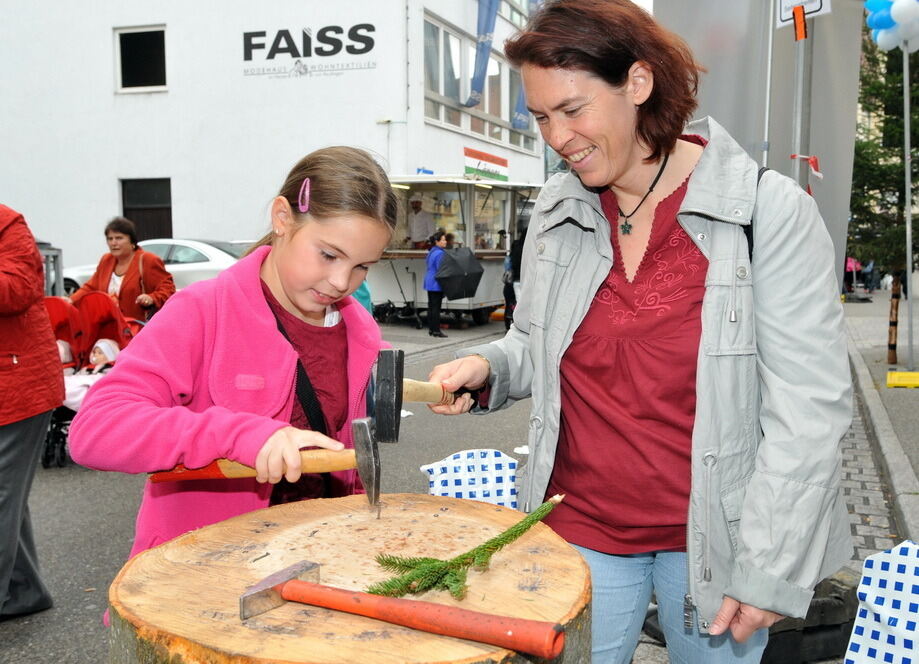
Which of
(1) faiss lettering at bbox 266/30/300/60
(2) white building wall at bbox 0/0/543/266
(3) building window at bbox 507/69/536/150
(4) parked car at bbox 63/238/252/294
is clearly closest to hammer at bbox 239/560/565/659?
(4) parked car at bbox 63/238/252/294

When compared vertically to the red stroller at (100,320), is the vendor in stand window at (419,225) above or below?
above

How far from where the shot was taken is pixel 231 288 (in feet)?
6.90

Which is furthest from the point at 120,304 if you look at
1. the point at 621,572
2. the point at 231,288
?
the point at 621,572

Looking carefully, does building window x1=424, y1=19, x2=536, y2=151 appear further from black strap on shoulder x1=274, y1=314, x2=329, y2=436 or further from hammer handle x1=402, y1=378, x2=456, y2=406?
black strap on shoulder x1=274, y1=314, x2=329, y2=436

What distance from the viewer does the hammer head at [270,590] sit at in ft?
4.70

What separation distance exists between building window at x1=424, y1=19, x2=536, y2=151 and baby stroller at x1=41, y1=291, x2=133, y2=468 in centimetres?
1396

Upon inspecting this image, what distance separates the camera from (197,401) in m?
2.06

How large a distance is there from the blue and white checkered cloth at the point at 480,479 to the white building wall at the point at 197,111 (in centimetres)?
1616

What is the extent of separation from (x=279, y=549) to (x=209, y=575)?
0.59 ft

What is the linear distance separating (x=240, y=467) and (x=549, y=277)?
87 cm

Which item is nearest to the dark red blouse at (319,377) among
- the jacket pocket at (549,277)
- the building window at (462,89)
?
the jacket pocket at (549,277)

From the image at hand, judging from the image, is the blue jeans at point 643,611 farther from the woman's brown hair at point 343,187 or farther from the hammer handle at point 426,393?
the woman's brown hair at point 343,187

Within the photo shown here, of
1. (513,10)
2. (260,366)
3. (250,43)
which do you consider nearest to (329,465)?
(260,366)

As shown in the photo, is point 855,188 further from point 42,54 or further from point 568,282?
point 42,54
